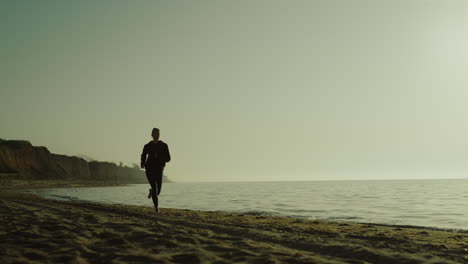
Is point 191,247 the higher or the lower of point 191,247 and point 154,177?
the lower

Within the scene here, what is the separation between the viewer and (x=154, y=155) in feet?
37.2

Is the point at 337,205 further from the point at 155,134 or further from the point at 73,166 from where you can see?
the point at 73,166

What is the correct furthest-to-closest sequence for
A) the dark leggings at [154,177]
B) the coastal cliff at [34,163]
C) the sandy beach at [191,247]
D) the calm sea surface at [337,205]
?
the coastal cliff at [34,163], the calm sea surface at [337,205], the dark leggings at [154,177], the sandy beach at [191,247]

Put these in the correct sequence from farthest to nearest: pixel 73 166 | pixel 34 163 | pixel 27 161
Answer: pixel 73 166 → pixel 34 163 → pixel 27 161

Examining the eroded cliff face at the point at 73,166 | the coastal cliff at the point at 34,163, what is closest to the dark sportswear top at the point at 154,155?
A: the coastal cliff at the point at 34,163

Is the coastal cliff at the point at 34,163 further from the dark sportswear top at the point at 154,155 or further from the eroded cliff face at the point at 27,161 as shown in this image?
the dark sportswear top at the point at 154,155

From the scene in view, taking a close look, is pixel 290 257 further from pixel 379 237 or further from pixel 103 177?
pixel 103 177

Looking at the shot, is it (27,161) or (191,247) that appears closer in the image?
(191,247)

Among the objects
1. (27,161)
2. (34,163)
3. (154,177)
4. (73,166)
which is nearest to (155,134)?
(154,177)

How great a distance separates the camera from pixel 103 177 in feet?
505

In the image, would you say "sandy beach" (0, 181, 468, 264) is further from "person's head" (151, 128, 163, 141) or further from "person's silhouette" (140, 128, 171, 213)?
"person's head" (151, 128, 163, 141)

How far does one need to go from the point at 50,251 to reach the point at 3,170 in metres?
91.7

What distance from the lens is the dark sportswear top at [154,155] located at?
37.2 feet

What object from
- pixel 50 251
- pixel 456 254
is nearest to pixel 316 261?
pixel 456 254
